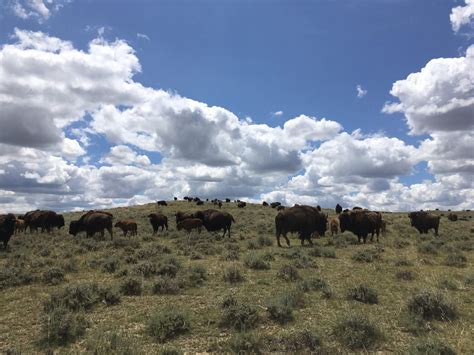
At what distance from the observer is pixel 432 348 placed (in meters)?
6.81

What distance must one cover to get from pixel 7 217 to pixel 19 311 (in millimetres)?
15632

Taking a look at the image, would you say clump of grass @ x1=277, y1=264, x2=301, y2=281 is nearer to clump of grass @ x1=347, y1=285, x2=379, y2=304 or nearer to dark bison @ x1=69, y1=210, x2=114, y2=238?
clump of grass @ x1=347, y1=285, x2=379, y2=304

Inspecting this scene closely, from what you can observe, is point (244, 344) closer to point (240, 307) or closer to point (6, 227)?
point (240, 307)

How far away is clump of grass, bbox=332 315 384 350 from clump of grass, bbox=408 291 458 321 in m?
1.85

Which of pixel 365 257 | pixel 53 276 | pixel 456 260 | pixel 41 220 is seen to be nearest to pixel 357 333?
pixel 365 257

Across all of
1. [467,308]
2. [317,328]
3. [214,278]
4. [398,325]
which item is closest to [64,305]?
[214,278]

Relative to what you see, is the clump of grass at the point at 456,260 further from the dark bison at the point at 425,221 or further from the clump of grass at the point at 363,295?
the dark bison at the point at 425,221

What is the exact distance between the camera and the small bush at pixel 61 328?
25.9ft

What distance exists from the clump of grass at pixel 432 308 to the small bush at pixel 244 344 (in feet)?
14.1

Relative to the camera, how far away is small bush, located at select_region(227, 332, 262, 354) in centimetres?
728

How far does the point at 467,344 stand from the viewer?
7.46m

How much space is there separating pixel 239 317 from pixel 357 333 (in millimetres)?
2710

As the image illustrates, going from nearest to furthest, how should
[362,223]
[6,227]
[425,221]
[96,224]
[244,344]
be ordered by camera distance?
[244,344], [6,227], [362,223], [96,224], [425,221]

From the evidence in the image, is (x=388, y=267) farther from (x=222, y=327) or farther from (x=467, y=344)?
(x=222, y=327)
